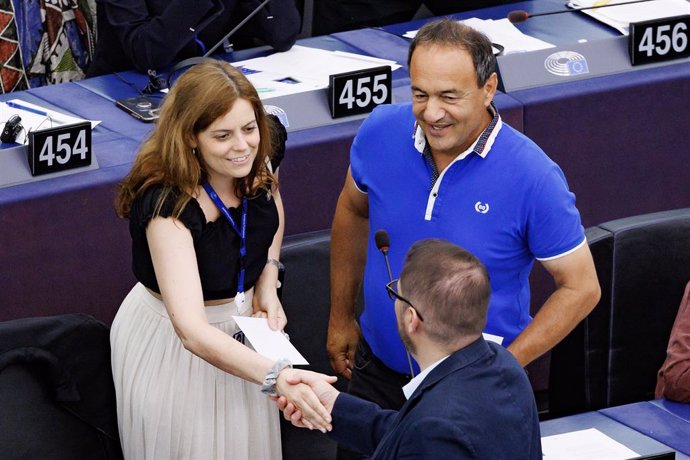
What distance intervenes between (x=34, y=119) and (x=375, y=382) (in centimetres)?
127

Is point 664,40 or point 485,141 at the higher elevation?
point 485,141

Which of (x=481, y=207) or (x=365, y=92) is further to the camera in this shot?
(x=365, y=92)

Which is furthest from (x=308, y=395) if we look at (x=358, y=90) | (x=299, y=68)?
(x=299, y=68)

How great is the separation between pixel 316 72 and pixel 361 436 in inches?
67.7

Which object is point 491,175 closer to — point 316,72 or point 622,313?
point 622,313

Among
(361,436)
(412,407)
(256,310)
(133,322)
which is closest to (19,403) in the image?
(133,322)

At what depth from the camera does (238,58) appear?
406 cm

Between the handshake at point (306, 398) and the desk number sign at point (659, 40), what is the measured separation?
185 centimetres

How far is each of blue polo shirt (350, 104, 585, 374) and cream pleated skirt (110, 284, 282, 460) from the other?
332 mm

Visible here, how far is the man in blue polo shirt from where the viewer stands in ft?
8.36

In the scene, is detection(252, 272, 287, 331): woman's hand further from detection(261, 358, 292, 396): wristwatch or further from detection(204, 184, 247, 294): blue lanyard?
detection(261, 358, 292, 396): wristwatch

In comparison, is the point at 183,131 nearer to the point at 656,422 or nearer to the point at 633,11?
the point at 656,422

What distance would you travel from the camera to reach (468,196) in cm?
260

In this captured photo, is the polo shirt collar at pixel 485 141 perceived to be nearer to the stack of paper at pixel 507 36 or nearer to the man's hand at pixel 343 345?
the man's hand at pixel 343 345
